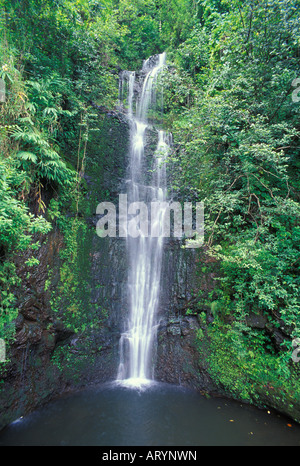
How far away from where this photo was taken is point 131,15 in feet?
35.1

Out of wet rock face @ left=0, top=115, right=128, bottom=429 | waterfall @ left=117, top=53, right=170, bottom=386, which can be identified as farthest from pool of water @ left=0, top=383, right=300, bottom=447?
waterfall @ left=117, top=53, right=170, bottom=386

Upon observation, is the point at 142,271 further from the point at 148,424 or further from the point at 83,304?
the point at 148,424

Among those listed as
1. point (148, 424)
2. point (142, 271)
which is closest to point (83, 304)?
point (142, 271)

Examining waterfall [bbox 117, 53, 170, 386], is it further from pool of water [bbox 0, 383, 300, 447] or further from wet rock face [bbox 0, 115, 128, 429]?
pool of water [bbox 0, 383, 300, 447]

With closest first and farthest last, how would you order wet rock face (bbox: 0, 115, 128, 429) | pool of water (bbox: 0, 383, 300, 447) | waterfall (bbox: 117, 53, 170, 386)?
pool of water (bbox: 0, 383, 300, 447)
wet rock face (bbox: 0, 115, 128, 429)
waterfall (bbox: 117, 53, 170, 386)

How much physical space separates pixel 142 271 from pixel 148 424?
11.3ft

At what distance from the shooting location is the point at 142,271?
6484 mm

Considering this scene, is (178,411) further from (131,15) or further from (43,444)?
(131,15)

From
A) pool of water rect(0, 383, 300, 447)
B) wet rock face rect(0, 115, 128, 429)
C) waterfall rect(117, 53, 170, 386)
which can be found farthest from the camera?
waterfall rect(117, 53, 170, 386)

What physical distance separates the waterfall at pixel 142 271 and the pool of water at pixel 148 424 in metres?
0.87

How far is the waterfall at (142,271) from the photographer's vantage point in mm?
5668

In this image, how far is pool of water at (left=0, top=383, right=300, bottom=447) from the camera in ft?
12.0

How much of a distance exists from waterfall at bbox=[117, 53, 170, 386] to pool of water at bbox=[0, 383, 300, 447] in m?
0.87
